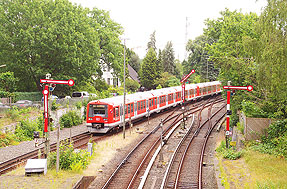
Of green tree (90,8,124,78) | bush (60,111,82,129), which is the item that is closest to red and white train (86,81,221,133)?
bush (60,111,82,129)

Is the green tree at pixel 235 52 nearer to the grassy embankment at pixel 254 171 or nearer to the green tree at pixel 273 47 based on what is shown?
the green tree at pixel 273 47

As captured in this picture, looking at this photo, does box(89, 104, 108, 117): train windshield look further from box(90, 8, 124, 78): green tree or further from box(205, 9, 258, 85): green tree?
box(90, 8, 124, 78): green tree

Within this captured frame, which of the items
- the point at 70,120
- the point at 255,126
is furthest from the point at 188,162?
the point at 70,120

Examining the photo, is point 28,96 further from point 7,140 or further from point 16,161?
point 16,161

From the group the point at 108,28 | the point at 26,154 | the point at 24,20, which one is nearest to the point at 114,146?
the point at 26,154

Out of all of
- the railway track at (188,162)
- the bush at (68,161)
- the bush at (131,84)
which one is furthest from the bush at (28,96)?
the bush at (131,84)

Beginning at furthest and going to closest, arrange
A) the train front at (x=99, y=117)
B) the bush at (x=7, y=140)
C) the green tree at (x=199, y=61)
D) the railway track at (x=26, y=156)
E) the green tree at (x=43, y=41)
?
the green tree at (x=199, y=61) < the green tree at (x=43, y=41) < the train front at (x=99, y=117) < the bush at (x=7, y=140) < the railway track at (x=26, y=156)

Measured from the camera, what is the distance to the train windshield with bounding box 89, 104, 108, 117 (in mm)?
21891

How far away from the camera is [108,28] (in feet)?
161

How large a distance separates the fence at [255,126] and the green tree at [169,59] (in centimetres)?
5679

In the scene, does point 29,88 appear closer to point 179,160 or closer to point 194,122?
point 194,122

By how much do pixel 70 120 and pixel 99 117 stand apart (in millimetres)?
5237

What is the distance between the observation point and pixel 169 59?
248ft

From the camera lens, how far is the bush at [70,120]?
84.7ft
